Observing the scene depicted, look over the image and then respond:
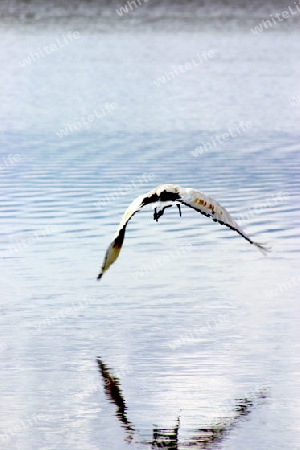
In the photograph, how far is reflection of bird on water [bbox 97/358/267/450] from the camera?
34.6 feet

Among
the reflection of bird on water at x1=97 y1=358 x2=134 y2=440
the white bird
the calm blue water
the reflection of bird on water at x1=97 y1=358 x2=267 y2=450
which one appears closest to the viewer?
the reflection of bird on water at x1=97 y1=358 x2=267 y2=450

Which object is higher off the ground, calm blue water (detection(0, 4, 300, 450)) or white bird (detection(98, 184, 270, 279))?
white bird (detection(98, 184, 270, 279))

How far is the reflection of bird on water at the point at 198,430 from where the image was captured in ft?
34.6

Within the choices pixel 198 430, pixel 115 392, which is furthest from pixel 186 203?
pixel 198 430

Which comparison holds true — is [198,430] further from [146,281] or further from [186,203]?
[146,281]

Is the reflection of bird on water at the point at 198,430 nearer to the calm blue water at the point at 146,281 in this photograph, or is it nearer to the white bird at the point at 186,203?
the calm blue water at the point at 146,281

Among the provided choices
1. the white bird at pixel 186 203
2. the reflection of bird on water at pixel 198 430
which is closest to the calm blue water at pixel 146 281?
the reflection of bird on water at pixel 198 430

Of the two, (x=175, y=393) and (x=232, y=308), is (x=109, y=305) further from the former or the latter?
(x=175, y=393)

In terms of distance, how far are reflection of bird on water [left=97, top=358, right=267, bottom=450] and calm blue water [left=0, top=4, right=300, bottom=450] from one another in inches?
1.5

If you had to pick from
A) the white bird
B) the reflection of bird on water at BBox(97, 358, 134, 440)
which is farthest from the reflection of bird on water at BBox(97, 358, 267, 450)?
the white bird

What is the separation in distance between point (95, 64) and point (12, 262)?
37361mm

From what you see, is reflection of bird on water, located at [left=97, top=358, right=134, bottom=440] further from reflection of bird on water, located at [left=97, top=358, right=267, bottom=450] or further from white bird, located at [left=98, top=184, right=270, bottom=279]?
white bird, located at [left=98, top=184, right=270, bottom=279]

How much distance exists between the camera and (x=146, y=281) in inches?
668

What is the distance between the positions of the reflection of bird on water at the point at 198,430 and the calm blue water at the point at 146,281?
0.04 meters
